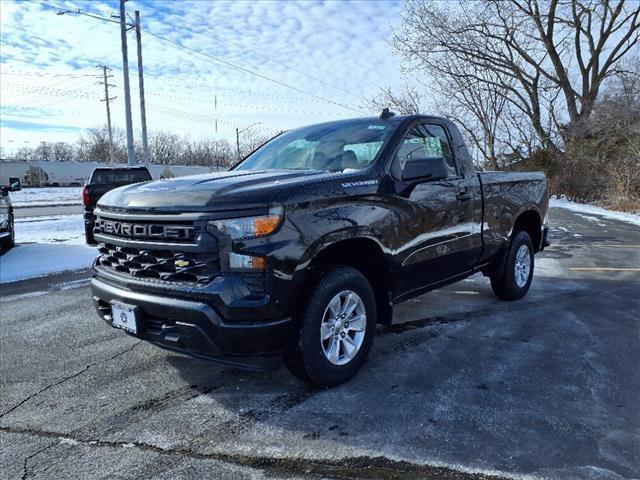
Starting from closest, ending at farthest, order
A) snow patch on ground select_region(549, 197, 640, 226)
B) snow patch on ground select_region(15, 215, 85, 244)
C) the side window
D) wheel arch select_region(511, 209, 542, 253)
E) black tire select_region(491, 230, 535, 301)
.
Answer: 1. the side window
2. black tire select_region(491, 230, 535, 301)
3. wheel arch select_region(511, 209, 542, 253)
4. snow patch on ground select_region(15, 215, 85, 244)
5. snow patch on ground select_region(549, 197, 640, 226)

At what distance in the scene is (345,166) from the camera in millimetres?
4023

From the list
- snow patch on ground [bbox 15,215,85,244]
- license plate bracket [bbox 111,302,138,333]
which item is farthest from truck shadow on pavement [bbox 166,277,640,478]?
snow patch on ground [bbox 15,215,85,244]

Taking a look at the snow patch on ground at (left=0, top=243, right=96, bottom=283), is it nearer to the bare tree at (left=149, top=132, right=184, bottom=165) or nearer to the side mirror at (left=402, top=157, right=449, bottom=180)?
the side mirror at (left=402, top=157, right=449, bottom=180)

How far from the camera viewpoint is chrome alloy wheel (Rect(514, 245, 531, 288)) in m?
5.87

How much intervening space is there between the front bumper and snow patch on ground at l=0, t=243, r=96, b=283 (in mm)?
5646

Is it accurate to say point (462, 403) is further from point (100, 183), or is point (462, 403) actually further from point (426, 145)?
point (100, 183)

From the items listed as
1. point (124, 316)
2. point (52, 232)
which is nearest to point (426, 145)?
point (124, 316)

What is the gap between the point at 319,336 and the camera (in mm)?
3311

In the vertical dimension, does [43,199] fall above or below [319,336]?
below

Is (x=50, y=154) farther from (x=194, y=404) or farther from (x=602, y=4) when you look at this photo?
(x=194, y=404)

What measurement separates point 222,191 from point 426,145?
2224 millimetres

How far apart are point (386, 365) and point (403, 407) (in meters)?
0.71

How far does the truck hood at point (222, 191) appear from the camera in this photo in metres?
3.05

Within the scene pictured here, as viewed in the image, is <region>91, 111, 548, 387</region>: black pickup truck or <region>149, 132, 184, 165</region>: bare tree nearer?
<region>91, 111, 548, 387</region>: black pickup truck
